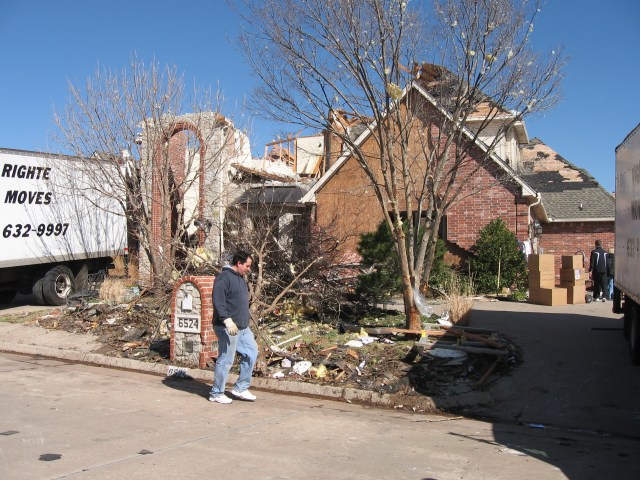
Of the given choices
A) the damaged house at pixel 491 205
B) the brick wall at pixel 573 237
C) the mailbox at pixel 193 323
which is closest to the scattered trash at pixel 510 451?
the mailbox at pixel 193 323

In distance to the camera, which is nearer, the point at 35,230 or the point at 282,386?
the point at 282,386

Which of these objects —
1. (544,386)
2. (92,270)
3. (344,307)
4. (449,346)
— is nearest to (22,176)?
(92,270)

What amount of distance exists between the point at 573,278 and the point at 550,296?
0.99m

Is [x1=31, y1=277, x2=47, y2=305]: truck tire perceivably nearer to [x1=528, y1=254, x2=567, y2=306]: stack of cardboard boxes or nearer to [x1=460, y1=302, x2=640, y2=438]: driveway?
[x1=460, y1=302, x2=640, y2=438]: driveway

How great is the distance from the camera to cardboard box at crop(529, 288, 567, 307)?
14.4 meters

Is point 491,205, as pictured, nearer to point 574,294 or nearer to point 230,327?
point 574,294

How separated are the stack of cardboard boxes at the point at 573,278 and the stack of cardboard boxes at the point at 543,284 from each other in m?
0.36

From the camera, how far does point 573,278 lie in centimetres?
1491

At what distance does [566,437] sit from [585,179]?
2099 cm

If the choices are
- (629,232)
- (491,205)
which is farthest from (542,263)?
(629,232)

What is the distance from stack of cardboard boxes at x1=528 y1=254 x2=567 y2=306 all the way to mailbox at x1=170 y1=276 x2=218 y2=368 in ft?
28.3

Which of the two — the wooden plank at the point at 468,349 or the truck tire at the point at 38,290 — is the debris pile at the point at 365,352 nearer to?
the wooden plank at the point at 468,349

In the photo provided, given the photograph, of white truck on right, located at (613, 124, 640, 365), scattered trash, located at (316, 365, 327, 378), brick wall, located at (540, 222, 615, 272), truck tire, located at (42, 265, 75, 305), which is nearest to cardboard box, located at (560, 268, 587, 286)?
white truck on right, located at (613, 124, 640, 365)

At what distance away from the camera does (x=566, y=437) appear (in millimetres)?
6320
